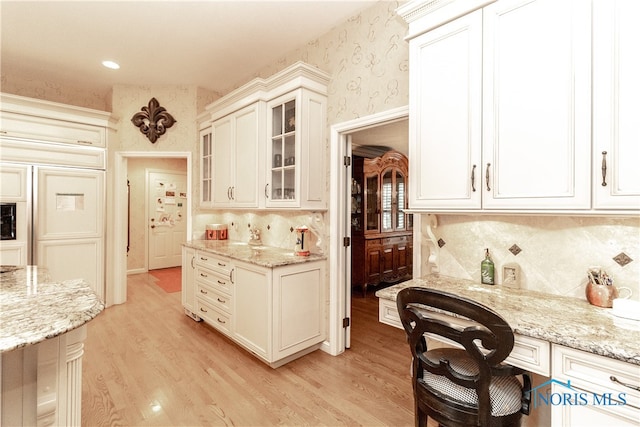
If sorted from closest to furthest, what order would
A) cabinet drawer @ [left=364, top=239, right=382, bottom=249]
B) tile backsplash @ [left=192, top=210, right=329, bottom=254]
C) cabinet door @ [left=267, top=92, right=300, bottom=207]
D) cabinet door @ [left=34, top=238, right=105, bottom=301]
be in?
cabinet door @ [left=267, top=92, right=300, bottom=207], tile backsplash @ [left=192, top=210, right=329, bottom=254], cabinet door @ [left=34, top=238, right=105, bottom=301], cabinet drawer @ [left=364, top=239, right=382, bottom=249]

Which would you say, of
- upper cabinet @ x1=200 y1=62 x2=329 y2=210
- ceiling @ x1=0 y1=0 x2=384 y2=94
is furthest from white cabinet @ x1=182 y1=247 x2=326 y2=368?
ceiling @ x1=0 y1=0 x2=384 y2=94

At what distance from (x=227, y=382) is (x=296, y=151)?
195cm

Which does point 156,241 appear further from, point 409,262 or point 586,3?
point 586,3

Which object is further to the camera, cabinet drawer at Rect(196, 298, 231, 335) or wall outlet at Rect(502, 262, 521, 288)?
cabinet drawer at Rect(196, 298, 231, 335)

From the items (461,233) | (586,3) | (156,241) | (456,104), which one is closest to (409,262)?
(461,233)

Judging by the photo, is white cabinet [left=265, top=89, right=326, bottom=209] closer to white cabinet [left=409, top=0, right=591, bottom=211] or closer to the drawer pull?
white cabinet [left=409, top=0, right=591, bottom=211]

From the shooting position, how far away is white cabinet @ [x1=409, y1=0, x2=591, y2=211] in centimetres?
129

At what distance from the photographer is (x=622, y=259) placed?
1.42 meters

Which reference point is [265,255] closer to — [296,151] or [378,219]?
[296,151]

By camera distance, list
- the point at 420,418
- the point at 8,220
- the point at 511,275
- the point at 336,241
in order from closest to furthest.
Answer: the point at 420,418, the point at 511,275, the point at 336,241, the point at 8,220

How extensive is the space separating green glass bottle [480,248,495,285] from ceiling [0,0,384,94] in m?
2.19

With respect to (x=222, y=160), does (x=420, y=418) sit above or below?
below

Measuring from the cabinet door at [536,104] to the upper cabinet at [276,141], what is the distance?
1.48 metres

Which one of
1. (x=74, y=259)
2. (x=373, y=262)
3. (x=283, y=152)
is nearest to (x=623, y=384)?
(x=283, y=152)
